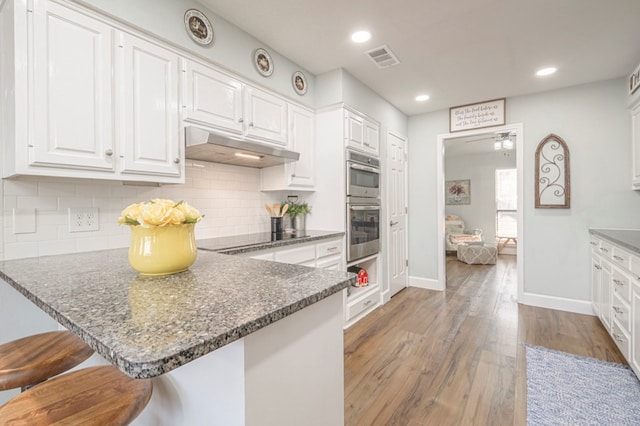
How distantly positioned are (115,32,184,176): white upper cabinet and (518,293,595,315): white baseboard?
3852 mm

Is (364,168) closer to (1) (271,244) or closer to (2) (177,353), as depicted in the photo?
(1) (271,244)

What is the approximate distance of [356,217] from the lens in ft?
9.89

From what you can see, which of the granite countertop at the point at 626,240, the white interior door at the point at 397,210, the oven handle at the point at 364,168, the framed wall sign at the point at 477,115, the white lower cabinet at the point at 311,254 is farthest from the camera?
the white interior door at the point at 397,210

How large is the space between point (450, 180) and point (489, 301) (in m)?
4.35

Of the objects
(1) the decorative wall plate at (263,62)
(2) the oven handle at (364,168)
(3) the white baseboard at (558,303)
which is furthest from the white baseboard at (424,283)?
(1) the decorative wall plate at (263,62)

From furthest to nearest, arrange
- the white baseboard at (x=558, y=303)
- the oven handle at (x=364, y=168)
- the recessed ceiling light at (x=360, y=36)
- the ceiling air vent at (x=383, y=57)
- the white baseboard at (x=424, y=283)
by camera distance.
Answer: the white baseboard at (x=424, y=283)
the white baseboard at (x=558, y=303)
the oven handle at (x=364, y=168)
the ceiling air vent at (x=383, y=57)
the recessed ceiling light at (x=360, y=36)

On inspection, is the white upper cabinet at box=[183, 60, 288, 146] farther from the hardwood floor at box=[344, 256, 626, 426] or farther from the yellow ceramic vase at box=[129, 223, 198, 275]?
the hardwood floor at box=[344, 256, 626, 426]

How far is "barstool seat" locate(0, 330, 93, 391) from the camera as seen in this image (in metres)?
0.92

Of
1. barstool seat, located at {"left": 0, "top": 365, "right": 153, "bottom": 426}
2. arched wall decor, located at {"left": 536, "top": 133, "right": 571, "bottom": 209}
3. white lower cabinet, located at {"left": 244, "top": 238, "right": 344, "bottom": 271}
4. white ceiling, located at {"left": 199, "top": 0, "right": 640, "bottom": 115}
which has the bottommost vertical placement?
barstool seat, located at {"left": 0, "top": 365, "right": 153, "bottom": 426}

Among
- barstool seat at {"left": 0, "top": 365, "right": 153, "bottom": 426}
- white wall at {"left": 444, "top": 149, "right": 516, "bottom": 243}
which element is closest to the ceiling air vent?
barstool seat at {"left": 0, "top": 365, "right": 153, "bottom": 426}

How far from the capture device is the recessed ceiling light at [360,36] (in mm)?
2301

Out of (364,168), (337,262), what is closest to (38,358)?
(337,262)

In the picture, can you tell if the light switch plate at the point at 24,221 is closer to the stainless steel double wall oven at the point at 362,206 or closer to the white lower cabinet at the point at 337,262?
the white lower cabinet at the point at 337,262

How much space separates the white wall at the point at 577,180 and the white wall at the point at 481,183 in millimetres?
3524
